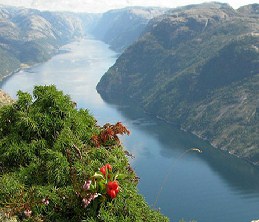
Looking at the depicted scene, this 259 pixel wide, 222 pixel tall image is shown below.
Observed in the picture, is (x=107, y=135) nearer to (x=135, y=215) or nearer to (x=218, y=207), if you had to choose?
(x=135, y=215)

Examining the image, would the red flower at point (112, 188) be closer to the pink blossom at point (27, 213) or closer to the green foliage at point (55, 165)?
the green foliage at point (55, 165)

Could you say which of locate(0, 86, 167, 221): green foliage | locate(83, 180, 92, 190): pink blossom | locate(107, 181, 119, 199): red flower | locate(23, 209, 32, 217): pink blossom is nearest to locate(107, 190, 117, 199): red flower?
locate(107, 181, 119, 199): red flower

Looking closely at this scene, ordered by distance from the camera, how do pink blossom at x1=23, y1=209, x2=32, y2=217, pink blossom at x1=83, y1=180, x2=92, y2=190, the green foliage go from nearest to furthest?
pink blossom at x1=23, y1=209, x2=32, y2=217 → pink blossom at x1=83, y1=180, x2=92, y2=190 → the green foliage

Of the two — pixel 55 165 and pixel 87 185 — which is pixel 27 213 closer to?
pixel 87 185

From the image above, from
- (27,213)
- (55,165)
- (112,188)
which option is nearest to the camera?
(27,213)

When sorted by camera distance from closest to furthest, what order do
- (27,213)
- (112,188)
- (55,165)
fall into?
(27,213) → (112,188) → (55,165)

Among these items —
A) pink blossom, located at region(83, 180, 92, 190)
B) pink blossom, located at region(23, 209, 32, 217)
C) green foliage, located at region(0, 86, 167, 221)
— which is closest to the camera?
pink blossom, located at region(23, 209, 32, 217)

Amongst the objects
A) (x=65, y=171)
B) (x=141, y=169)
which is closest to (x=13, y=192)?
(x=65, y=171)

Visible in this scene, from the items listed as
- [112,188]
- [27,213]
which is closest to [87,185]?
[112,188]

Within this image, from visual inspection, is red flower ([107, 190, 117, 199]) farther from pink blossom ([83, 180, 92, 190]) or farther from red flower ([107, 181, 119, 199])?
pink blossom ([83, 180, 92, 190])
